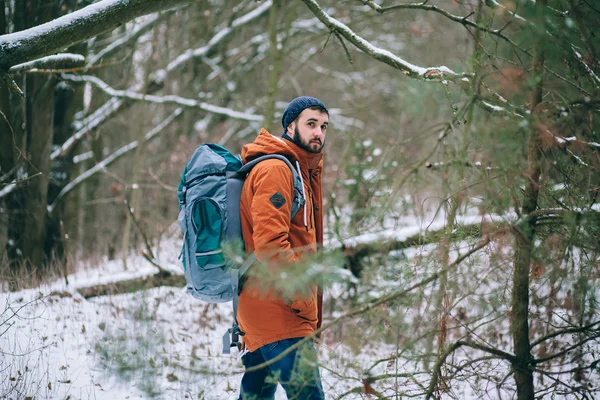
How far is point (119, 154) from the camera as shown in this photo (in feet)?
28.0

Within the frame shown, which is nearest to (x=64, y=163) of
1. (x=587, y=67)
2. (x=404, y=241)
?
(x=404, y=241)

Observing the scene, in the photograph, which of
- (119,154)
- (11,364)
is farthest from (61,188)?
(11,364)

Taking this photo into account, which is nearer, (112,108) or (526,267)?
(526,267)

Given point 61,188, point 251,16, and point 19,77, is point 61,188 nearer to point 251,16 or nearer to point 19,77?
point 19,77

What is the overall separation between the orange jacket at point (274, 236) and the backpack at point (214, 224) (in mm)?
55

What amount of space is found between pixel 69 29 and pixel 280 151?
66.2 inches

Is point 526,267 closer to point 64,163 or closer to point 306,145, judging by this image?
point 306,145

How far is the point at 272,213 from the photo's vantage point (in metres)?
2.33

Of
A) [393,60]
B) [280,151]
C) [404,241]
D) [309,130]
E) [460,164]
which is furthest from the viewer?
[404,241]

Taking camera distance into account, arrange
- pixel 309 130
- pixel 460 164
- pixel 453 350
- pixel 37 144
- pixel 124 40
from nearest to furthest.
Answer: pixel 460 164 < pixel 453 350 < pixel 309 130 < pixel 37 144 < pixel 124 40

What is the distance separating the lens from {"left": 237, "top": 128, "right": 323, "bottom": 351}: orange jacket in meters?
2.30

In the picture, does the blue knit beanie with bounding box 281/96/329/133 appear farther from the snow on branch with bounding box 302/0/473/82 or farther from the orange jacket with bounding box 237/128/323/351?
the snow on branch with bounding box 302/0/473/82

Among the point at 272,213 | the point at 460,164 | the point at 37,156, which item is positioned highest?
the point at 37,156

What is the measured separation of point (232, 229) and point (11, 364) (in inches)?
83.4
